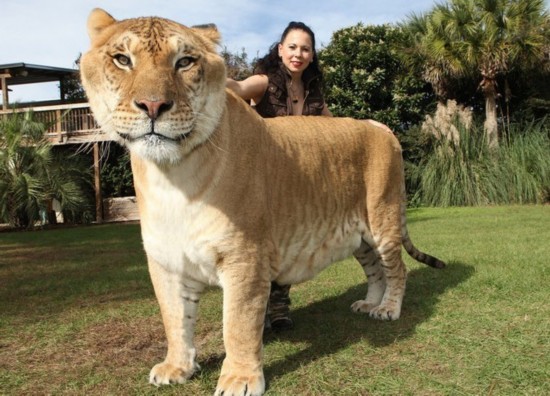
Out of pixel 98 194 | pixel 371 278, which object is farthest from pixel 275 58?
pixel 98 194

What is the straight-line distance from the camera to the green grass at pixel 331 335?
320cm

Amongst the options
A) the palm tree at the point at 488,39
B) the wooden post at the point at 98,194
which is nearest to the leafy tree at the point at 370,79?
the palm tree at the point at 488,39

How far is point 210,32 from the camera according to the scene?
3.14 m

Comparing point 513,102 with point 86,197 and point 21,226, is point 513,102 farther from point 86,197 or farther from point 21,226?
point 21,226

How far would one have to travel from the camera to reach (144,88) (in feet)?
8.45

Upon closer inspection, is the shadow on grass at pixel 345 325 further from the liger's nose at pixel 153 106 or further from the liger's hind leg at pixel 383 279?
the liger's nose at pixel 153 106

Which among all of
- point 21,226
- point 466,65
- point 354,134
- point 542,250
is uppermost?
point 466,65

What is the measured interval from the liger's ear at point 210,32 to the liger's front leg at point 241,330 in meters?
1.19

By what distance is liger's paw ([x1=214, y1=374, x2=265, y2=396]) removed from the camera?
2.94 meters

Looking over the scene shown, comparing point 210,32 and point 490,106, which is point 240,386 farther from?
point 490,106

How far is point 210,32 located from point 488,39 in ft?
60.7

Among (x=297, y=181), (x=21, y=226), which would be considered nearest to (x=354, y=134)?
(x=297, y=181)

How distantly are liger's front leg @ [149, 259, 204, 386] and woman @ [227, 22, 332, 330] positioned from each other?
3.77 feet

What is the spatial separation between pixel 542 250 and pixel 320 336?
4183 millimetres
